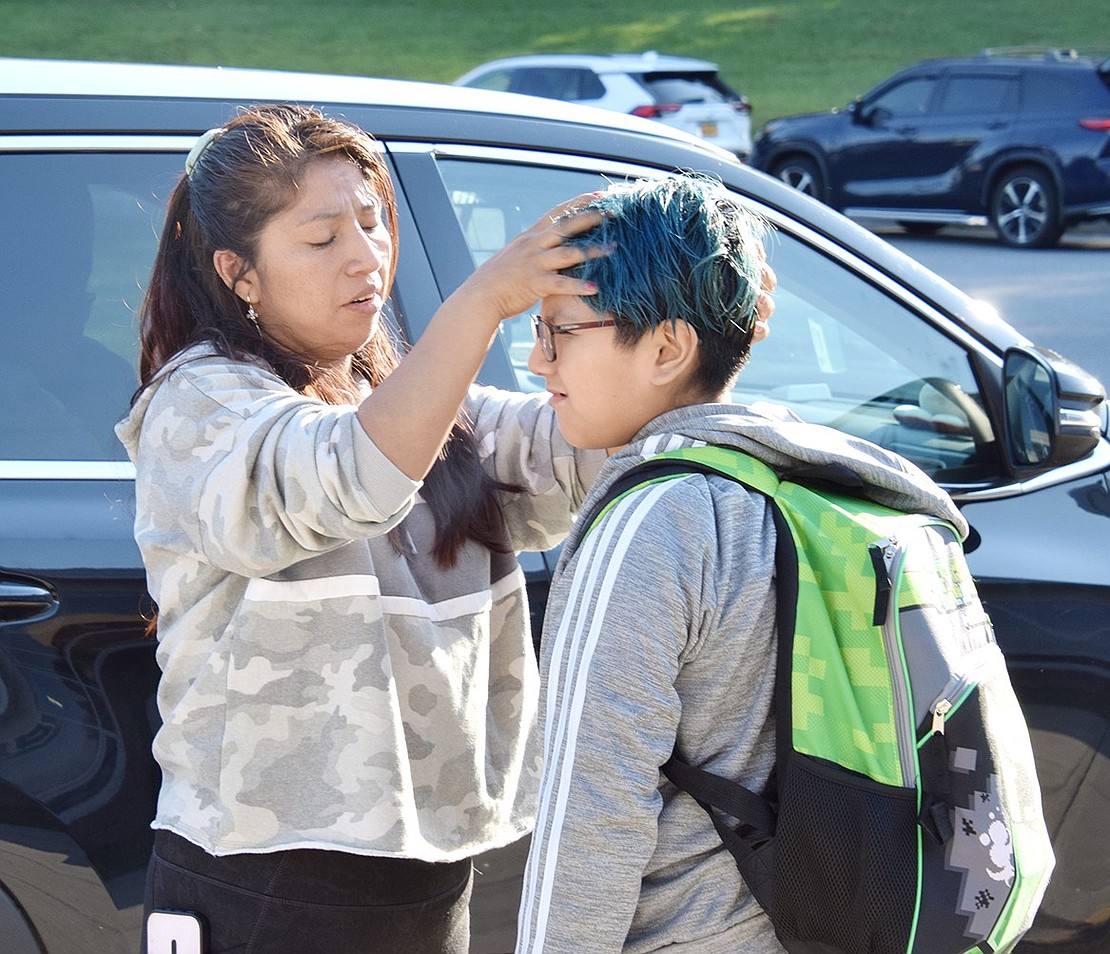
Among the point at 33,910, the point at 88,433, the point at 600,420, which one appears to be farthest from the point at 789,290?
the point at 33,910

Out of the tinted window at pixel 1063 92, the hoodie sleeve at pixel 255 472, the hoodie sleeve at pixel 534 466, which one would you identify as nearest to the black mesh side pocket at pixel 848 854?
the hoodie sleeve at pixel 255 472

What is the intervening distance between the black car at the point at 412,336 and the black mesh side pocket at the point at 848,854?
0.89 metres

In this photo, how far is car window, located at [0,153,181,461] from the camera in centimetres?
220

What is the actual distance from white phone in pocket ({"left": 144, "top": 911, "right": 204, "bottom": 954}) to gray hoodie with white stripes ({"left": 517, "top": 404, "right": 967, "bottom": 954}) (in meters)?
0.49

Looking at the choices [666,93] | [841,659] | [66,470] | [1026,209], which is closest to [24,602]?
[66,470]

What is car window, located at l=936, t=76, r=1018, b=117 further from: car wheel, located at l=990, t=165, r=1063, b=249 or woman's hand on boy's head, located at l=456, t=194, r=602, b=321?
woman's hand on boy's head, located at l=456, t=194, r=602, b=321

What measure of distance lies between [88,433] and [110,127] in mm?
490

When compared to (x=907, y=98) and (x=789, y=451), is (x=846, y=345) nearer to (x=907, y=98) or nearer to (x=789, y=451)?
(x=789, y=451)

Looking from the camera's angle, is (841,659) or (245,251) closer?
(841,659)

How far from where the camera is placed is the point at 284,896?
1.75 m

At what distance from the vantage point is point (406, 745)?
5.87ft

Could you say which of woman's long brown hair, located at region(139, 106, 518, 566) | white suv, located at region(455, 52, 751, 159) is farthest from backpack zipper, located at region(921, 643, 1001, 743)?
white suv, located at region(455, 52, 751, 159)

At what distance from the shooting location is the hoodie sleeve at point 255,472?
1555 millimetres

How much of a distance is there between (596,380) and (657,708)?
0.38 m
